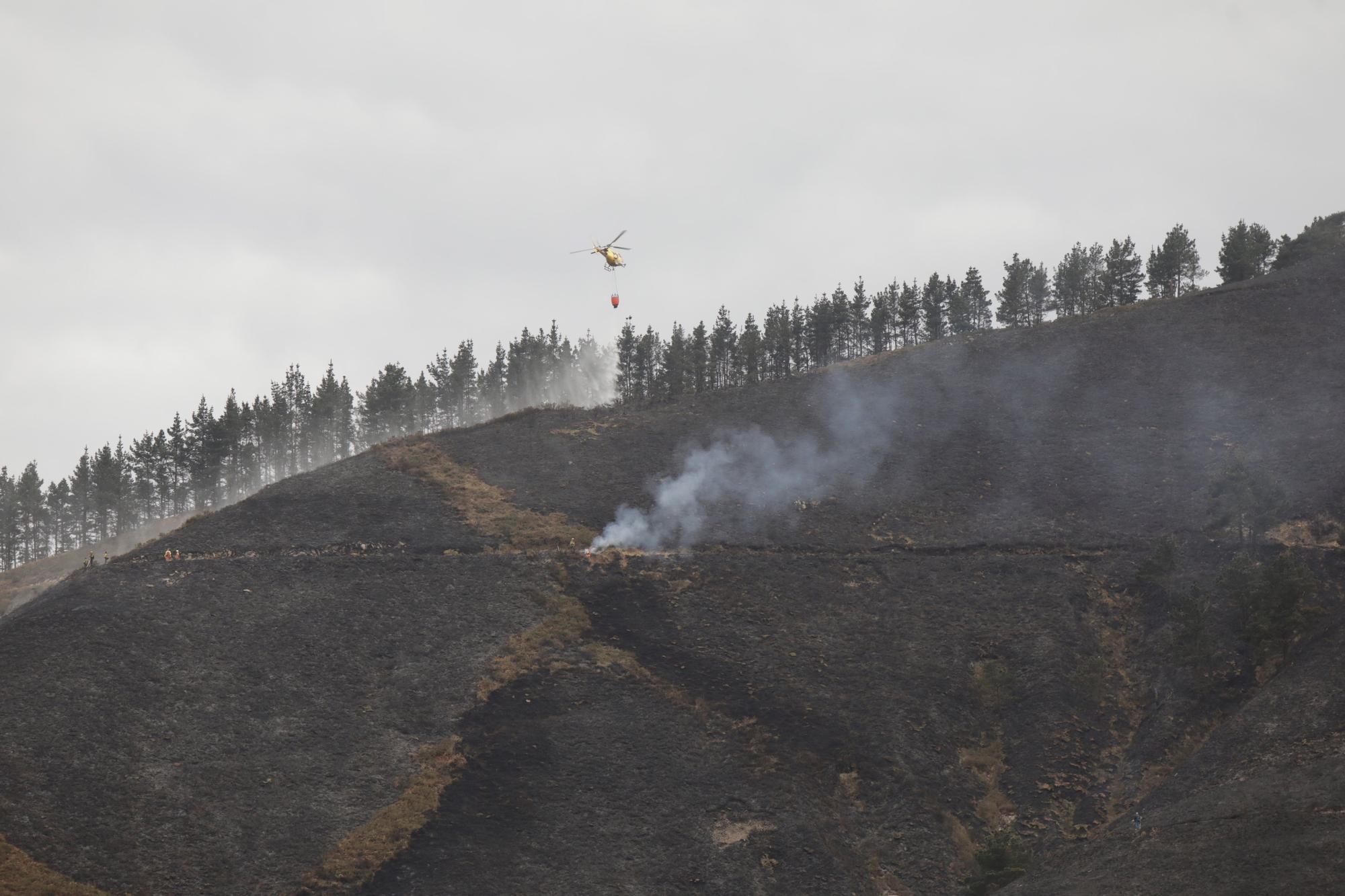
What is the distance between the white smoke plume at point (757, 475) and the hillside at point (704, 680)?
0.49 m

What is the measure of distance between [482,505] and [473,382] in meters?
60.3

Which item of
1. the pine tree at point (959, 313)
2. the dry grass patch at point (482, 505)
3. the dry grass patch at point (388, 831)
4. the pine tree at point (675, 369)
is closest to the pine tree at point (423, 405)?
the pine tree at point (675, 369)

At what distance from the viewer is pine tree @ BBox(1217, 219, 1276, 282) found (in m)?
106

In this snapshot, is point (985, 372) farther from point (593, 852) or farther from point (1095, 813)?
point (593, 852)

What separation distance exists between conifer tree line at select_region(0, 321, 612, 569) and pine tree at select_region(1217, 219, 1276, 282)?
81061 millimetres

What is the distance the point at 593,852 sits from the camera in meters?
38.1

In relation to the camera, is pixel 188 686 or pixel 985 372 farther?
pixel 985 372

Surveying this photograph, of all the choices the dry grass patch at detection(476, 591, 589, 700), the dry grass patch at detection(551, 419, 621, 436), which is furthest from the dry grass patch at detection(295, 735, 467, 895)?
the dry grass patch at detection(551, 419, 621, 436)

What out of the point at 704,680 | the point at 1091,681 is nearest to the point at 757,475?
the point at 704,680

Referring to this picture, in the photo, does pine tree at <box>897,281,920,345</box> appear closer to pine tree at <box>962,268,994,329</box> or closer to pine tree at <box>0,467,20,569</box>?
pine tree at <box>962,268,994,329</box>

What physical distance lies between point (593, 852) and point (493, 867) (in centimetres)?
385

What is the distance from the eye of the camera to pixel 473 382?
125 meters

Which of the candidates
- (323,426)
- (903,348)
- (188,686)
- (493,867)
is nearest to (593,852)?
(493,867)

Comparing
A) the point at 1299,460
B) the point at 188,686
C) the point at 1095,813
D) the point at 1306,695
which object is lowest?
the point at 1095,813
